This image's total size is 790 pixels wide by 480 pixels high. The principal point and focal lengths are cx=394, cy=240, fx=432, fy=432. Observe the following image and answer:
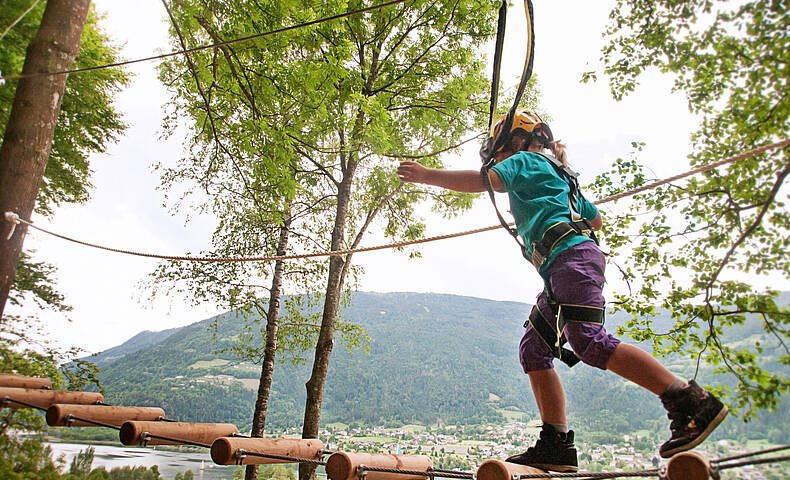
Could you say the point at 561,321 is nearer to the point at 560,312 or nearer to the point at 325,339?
the point at 560,312

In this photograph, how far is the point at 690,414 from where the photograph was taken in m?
1.21

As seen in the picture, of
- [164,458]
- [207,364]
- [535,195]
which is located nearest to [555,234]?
[535,195]

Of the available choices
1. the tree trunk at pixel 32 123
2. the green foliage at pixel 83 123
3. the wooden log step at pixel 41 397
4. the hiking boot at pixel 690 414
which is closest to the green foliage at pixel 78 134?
the green foliage at pixel 83 123

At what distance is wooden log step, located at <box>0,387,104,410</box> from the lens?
2.83 meters

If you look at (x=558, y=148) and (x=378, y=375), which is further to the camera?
(x=378, y=375)

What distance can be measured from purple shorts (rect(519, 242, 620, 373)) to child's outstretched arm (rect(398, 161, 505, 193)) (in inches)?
14.1

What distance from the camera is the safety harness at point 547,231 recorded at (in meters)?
1.46

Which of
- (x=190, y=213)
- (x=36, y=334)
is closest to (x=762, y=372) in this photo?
(x=190, y=213)

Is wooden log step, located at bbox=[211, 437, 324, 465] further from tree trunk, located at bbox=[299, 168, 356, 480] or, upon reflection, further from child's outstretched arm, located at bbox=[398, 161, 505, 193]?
tree trunk, located at bbox=[299, 168, 356, 480]

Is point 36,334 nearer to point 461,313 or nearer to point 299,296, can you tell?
point 299,296

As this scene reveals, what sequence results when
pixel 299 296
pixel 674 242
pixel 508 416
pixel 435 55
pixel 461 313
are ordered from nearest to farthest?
pixel 674 242
pixel 435 55
pixel 299 296
pixel 508 416
pixel 461 313

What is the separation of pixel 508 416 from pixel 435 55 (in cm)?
2678

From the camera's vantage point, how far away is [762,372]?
86.6 inches

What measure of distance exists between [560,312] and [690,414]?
44cm
